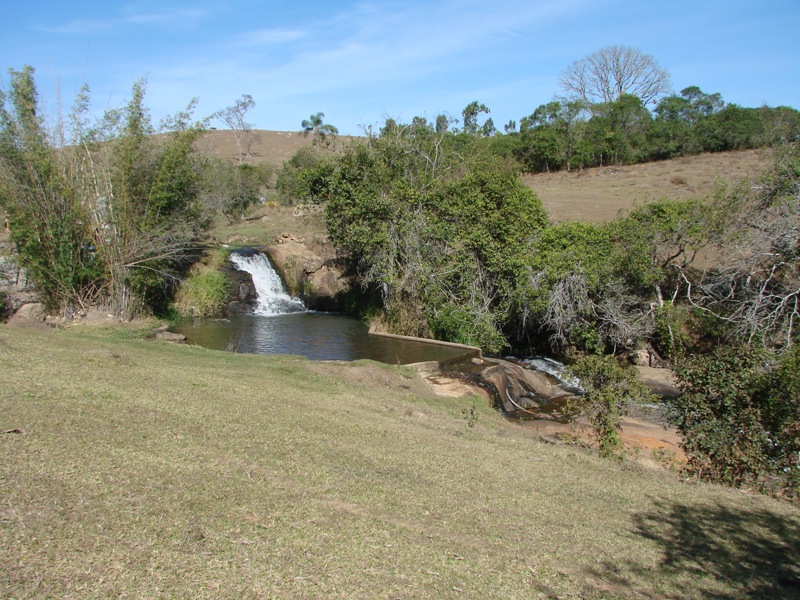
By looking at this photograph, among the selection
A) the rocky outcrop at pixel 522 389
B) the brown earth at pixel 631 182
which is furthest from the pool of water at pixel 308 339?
the brown earth at pixel 631 182

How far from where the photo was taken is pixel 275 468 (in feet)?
21.6

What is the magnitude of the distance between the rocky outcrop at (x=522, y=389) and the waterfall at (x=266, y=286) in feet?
44.8

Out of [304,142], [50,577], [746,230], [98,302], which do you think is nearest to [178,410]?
[50,577]

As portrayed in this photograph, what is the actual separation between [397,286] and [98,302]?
922 centimetres

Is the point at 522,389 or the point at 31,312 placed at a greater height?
the point at 31,312

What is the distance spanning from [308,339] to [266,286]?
27.5 feet

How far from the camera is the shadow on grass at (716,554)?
17.0ft

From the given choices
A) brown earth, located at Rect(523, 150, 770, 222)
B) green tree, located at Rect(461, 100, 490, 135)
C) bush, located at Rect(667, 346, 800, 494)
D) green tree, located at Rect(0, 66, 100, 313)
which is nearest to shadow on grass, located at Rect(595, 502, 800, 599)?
bush, located at Rect(667, 346, 800, 494)

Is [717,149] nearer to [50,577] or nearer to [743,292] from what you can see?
[743,292]

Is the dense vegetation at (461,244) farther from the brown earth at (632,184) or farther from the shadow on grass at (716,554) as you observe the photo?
the shadow on grass at (716,554)

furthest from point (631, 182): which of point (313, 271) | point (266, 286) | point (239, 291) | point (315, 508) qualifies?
point (315, 508)

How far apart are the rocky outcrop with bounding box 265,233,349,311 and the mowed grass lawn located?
61.8 ft

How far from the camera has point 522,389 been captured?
16031mm

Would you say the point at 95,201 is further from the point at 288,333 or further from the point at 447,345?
the point at 447,345
